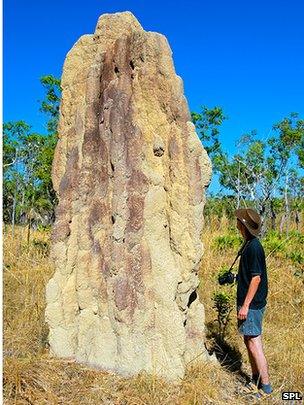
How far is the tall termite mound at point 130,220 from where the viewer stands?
4.42m

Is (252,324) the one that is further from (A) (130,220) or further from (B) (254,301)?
(A) (130,220)

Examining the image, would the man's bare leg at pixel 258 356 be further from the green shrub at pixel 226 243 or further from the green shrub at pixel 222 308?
the green shrub at pixel 226 243

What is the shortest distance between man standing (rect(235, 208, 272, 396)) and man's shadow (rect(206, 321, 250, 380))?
1.52ft

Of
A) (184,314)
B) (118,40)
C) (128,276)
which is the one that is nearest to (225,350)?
(184,314)

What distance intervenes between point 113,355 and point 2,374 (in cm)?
95

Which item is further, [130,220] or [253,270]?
[130,220]

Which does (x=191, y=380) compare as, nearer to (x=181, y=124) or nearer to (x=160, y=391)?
(x=160, y=391)

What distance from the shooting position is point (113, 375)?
4434 millimetres

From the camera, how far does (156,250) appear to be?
4480 mm

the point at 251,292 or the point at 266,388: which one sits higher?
the point at 251,292


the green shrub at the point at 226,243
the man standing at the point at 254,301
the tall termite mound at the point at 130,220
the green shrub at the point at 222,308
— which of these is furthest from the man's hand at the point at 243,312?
the green shrub at the point at 226,243

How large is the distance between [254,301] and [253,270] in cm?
29

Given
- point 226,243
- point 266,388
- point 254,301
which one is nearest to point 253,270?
point 254,301

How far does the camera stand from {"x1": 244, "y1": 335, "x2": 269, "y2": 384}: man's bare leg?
437 cm
